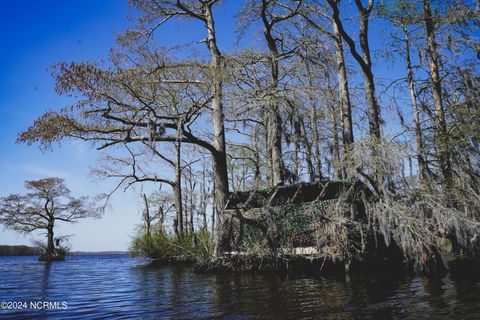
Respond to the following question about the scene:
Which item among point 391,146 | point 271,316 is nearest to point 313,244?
point 391,146

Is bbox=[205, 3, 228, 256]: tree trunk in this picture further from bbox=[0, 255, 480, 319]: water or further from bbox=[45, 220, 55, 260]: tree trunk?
bbox=[45, 220, 55, 260]: tree trunk

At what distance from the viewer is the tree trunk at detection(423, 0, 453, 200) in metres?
10.0

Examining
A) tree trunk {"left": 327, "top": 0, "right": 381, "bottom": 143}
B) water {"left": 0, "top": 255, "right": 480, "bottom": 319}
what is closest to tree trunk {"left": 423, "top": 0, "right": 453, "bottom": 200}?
tree trunk {"left": 327, "top": 0, "right": 381, "bottom": 143}

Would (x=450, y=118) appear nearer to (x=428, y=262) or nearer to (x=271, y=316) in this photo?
(x=428, y=262)

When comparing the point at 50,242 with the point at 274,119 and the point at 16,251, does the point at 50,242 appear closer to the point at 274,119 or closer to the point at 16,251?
the point at 274,119

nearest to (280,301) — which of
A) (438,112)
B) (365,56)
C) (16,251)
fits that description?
(438,112)

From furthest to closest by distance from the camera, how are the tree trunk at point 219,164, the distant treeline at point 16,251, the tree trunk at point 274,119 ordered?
1. the distant treeline at point 16,251
2. the tree trunk at point 274,119
3. the tree trunk at point 219,164

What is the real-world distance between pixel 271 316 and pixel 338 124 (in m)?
14.7

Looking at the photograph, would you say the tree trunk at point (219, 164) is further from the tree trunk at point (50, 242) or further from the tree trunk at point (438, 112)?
the tree trunk at point (50, 242)

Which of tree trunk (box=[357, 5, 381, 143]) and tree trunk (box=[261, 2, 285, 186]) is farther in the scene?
tree trunk (box=[261, 2, 285, 186])

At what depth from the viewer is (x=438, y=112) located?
1086 centimetres

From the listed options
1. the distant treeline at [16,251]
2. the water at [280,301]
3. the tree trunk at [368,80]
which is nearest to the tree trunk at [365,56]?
the tree trunk at [368,80]

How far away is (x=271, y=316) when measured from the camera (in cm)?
542

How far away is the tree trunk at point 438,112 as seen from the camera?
10047 mm
